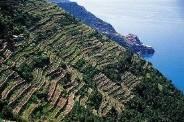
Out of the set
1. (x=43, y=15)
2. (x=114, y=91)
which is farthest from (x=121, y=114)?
(x=43, y=15)

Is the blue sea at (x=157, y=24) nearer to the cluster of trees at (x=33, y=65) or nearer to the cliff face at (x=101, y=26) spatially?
the cliff face at (x=101, y=26)

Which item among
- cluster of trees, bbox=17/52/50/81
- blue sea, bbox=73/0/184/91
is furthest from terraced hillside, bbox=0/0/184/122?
blue sea, bbox=73/0/184/91

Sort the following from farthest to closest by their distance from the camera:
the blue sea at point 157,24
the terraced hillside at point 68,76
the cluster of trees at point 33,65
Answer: the blue sea at point 157,24 < the cluster of trees at point 33,65 < the terraced hillside at point 68,76

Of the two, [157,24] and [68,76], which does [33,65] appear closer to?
[68,76]

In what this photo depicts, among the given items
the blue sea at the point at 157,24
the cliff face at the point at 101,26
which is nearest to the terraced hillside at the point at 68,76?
the blue sea at the point at 157,24

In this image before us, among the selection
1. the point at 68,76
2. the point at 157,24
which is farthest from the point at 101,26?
the point at 68,76
